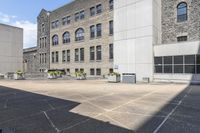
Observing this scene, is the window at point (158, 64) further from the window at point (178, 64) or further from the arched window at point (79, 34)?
the arched window at point (79, 34)

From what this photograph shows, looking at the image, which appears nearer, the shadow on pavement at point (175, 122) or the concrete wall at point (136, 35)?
the shadow on pavement at point (175, 122)

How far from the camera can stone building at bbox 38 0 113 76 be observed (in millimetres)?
40938

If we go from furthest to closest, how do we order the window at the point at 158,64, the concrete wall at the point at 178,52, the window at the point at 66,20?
the window at the point at 66,20
the window at the point at 158,64
the concrete wall at the point at 178,52

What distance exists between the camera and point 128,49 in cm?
3175

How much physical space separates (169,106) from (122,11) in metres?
23.6

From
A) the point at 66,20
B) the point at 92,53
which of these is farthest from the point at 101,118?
the point at 66,20

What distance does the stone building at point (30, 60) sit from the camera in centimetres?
6103

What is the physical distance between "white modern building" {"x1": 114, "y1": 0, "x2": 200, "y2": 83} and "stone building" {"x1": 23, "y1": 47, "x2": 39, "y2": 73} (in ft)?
111

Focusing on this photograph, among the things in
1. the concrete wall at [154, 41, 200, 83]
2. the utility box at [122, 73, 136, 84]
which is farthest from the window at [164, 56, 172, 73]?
the utility box at [122, 73, 136, 84]

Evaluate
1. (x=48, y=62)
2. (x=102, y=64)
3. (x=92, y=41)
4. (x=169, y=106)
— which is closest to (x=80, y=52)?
(x=92, y=41)

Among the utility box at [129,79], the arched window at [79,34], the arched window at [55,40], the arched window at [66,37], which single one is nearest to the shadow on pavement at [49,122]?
the utility box at [129,79]

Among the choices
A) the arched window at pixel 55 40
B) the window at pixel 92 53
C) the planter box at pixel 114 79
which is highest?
the arched window at pixel 55 40

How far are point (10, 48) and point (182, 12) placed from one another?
4477cm

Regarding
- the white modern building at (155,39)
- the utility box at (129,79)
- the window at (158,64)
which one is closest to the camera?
the white modern building at (155,39)
